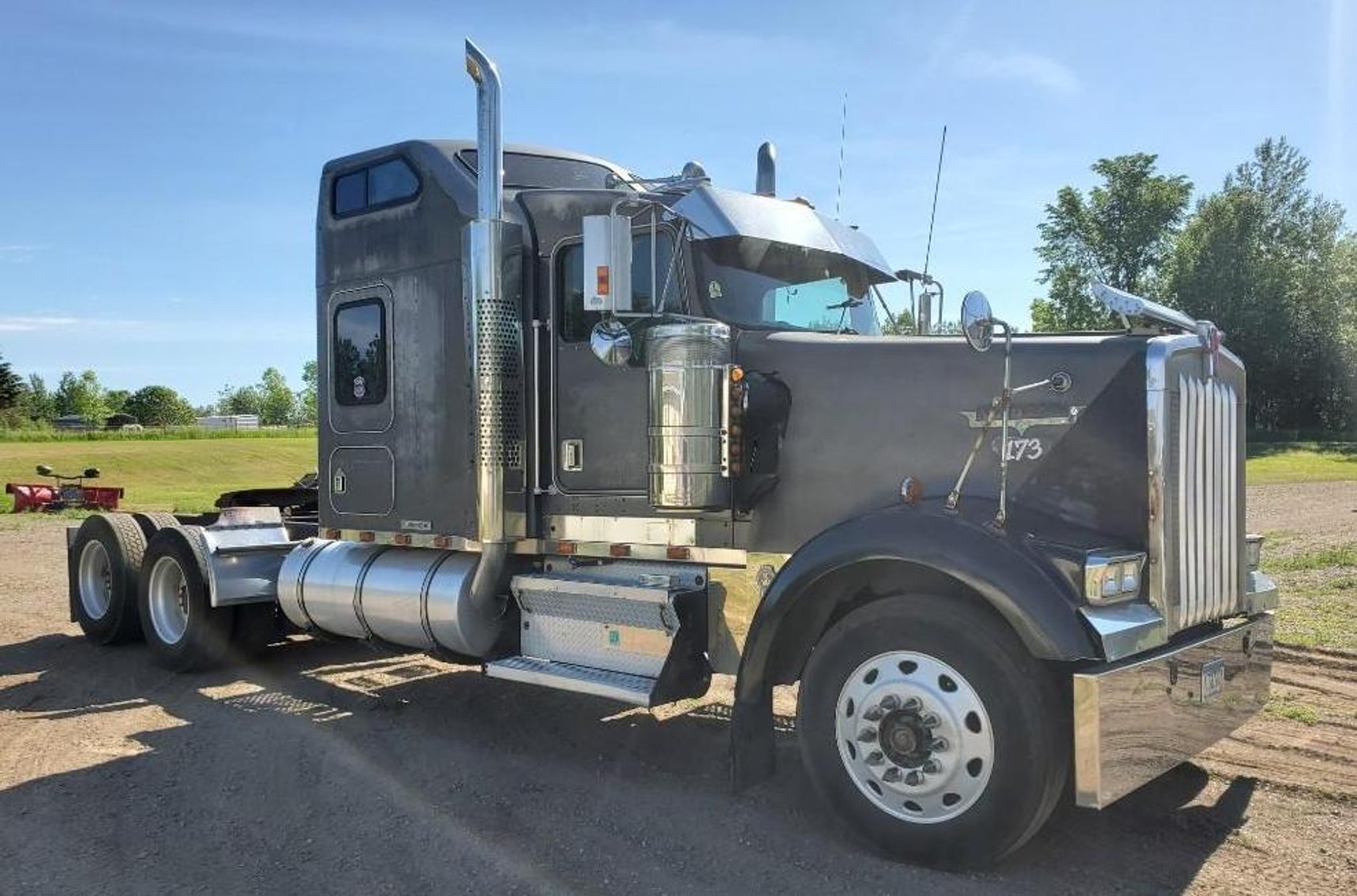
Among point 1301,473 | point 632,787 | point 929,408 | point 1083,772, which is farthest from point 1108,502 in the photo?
point 1301,473

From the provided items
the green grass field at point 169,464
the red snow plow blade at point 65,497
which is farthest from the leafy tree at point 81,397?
the red snow plow blade at point 65,497

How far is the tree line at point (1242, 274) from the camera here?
54.8 m

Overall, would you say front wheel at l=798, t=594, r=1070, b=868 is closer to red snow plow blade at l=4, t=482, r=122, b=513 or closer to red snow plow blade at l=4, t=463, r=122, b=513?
red snow plow blade at l=4, t=463, r=122, b=513

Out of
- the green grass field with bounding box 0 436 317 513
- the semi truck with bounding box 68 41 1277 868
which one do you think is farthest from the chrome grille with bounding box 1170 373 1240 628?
the green grass field with bounding box 0 436 317 513

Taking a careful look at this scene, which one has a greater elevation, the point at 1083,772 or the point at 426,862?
the point at 1083,772

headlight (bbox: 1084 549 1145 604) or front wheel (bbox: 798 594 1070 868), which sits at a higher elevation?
headlight (bbox: 1084 549 1145 604)

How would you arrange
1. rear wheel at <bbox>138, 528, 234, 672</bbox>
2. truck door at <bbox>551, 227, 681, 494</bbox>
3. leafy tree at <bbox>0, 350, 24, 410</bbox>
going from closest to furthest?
truck door at <bbox>551, 227, 681, 494</bbox>
rear wheel at <bbox>138, 528, 234, 672</bbox>
leafy tree at <bbox>0, 350, 24, 410</bbox>

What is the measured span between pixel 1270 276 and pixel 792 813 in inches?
2394

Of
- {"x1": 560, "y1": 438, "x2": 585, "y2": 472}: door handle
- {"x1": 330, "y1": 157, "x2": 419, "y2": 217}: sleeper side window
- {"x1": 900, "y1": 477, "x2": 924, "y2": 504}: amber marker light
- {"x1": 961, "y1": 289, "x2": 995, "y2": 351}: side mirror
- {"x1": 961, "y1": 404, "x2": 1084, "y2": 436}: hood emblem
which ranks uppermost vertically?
{"x1": 330, "y1": 157, "x2": 419, "y2": 217}: sleeper side window

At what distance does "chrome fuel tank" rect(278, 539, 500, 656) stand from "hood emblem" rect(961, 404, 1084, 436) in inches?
124

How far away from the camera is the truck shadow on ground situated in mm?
4094

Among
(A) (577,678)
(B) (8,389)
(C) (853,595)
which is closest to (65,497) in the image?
(A) (577,678)

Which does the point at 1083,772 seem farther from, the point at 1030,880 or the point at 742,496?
the point at 742,496

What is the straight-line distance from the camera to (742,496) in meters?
5.17
